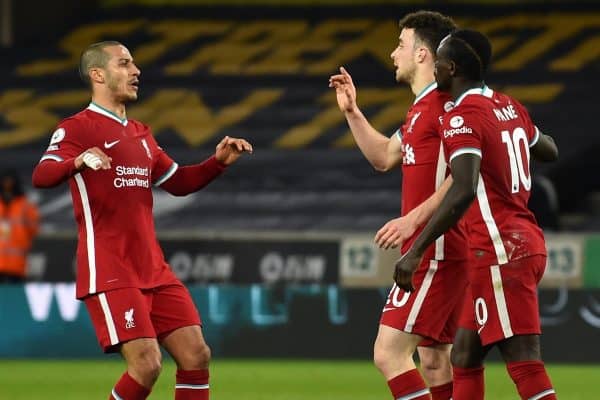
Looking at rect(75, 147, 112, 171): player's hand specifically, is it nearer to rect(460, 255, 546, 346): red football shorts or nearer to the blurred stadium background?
rect(460, 255, 546, 346): red football shorts

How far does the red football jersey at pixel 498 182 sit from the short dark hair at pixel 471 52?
0.08 meters

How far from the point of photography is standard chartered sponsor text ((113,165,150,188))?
6804mm

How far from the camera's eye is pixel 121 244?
22.2 feet

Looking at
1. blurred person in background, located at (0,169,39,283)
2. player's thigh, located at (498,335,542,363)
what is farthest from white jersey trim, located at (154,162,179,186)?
blurred person in background, located at (0,169,39,283)

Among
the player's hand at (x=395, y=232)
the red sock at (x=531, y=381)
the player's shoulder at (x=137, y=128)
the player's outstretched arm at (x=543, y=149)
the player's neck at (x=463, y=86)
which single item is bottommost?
the red sock at (x=531, y=381)

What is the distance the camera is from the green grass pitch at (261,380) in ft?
32.9

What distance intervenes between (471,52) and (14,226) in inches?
363

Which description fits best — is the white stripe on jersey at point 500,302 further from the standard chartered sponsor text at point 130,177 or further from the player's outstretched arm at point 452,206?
the standard chartered sponsor text at point 130,177

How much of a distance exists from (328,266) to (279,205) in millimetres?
3164

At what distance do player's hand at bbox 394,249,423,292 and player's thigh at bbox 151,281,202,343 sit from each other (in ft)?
4.33

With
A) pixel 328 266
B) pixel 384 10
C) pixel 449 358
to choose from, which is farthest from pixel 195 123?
pixel 449 358

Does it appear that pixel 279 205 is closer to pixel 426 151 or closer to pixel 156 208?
pixel 156 208

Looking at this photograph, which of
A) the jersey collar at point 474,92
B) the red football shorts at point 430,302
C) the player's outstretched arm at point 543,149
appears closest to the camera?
the jersey collar at point 474,92

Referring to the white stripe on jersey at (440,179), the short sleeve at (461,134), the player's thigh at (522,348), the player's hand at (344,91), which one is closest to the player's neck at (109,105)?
the player's hand at (344,91)
